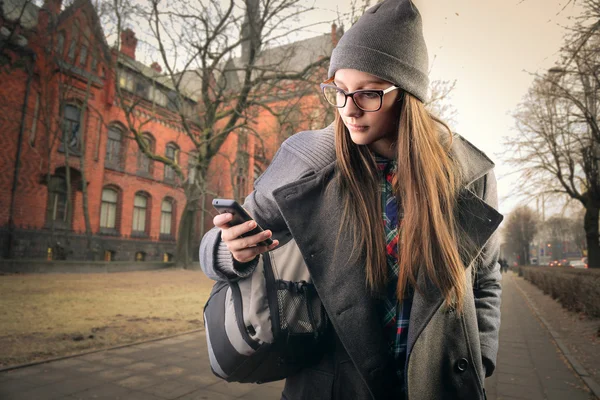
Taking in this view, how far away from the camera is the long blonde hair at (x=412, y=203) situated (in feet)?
4.41

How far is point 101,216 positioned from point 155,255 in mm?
4325

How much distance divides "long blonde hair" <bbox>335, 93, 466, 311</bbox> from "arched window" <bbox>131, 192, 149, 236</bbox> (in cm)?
2524

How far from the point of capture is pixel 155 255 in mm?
25125

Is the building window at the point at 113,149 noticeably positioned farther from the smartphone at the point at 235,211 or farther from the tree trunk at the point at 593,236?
the tree trunk at the point at 593,236

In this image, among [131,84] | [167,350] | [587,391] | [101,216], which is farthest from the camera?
[131,84]

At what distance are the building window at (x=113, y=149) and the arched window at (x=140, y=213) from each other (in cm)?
266

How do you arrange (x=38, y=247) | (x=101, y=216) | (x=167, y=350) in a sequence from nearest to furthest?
(x=167, y=350)
(x=38, y=247)
(x=101, y=216)

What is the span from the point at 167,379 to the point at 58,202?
62.9 ft

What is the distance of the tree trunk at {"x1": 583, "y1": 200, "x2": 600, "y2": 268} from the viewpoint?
2189 cm

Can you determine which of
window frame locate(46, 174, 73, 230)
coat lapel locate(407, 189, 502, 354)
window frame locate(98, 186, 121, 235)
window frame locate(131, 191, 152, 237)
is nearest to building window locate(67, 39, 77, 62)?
window frame locate(46, 174, 73, 230)

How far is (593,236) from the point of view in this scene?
22.0 m

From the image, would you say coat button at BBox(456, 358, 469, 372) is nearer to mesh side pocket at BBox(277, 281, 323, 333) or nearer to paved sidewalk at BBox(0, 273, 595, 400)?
mesh side pocket at BBox(277, 281, 323, 333)

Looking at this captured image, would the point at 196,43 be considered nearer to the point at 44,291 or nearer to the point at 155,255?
the point at 44,291

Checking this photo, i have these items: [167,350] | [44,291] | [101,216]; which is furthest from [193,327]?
[101,216]
